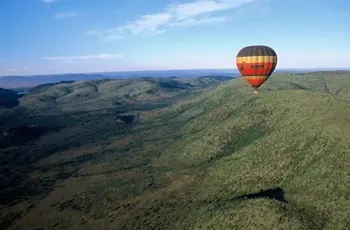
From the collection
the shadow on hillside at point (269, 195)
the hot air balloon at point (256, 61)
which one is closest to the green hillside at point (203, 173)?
the shadow on hillside at point (269, 195)

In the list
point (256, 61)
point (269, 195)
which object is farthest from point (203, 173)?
point (256, 61)

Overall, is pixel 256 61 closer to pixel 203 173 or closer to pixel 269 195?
pixel 203 173

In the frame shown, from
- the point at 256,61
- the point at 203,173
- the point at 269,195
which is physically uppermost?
the point at 256,61

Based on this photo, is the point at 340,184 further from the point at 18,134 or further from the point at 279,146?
the point at 18,134

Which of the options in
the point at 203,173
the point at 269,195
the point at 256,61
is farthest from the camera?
the point at 203,173

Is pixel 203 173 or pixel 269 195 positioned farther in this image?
pixel 203 173

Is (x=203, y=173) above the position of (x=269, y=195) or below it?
below

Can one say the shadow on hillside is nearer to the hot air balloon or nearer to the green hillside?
the green hillside
